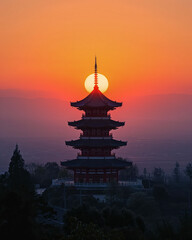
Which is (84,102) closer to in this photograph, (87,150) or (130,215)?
(87,150)

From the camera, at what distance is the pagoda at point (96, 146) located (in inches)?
3071

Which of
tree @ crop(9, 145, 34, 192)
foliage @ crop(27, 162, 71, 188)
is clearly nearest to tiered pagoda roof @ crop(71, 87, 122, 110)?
foliage @ crop(27, 162, 71, 188)

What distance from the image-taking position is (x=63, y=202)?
71.6 metres

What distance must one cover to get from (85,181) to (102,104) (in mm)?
11252

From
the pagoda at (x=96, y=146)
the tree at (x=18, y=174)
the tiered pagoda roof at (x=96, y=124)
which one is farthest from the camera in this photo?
the tiered pagoda roof at (x=96, y=124)

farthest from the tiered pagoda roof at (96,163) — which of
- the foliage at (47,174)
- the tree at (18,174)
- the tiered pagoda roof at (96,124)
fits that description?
the foliage at (47,174)

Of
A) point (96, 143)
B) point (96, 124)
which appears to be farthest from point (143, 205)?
point (96, 124)

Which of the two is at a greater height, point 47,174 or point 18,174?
point 47,174

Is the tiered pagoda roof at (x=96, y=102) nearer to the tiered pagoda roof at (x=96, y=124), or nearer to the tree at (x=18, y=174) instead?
the tiered pagoda roof at (x=96, y=124)

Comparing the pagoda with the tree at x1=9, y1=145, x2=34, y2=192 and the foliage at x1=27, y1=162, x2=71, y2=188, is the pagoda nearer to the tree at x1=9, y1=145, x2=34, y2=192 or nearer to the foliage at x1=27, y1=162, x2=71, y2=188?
the tree at x1=9, y1=145, x2=34, y2=192

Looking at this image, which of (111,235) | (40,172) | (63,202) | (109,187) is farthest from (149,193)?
(111,235)

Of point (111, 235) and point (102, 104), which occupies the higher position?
point (102, 104)

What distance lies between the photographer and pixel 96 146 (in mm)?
78875

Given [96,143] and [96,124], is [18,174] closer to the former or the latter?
[96,143]
